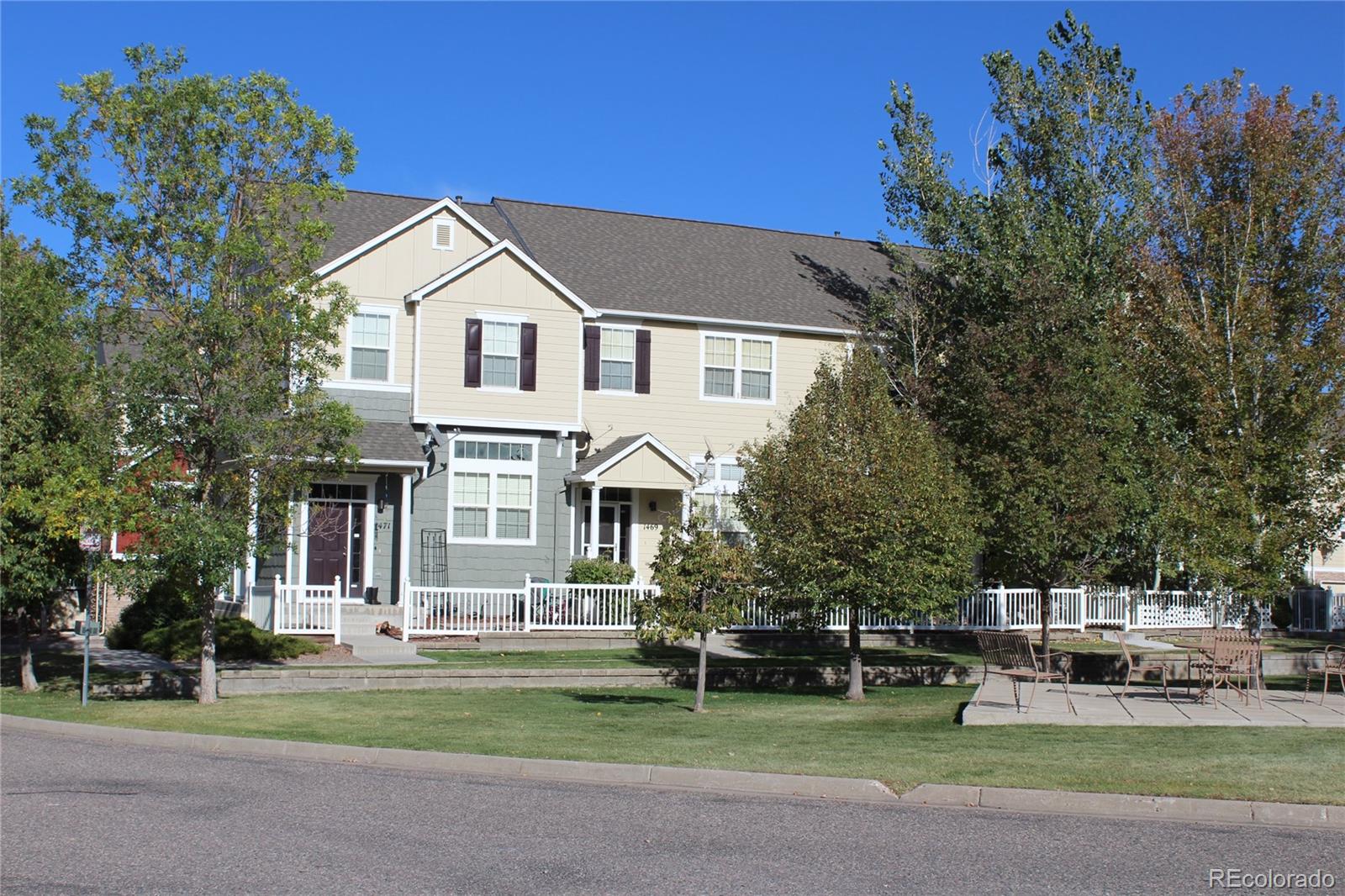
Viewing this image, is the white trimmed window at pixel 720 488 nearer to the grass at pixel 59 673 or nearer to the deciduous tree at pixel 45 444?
the grass at pixel 59 673

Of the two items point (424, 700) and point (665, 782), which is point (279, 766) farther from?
point (424, 700)

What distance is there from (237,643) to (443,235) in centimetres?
1029

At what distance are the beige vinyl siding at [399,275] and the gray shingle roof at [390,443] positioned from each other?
104 cm

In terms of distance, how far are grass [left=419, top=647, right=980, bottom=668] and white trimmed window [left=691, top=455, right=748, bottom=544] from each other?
4.44 meters

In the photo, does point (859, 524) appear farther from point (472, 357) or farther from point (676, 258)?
point (676, 258)

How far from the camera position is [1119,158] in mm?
29641

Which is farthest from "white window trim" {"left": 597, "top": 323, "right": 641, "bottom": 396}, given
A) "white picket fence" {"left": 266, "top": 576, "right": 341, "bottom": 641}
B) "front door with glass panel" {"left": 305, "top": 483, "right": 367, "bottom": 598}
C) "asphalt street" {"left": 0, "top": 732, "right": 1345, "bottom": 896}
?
"asphalt street" {"left": 0, "top": 732, "right": 1345, "bottom": 896}

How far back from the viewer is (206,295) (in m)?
16.5

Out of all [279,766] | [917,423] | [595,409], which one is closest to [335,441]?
[279,766]

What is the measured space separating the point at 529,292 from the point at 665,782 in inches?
665

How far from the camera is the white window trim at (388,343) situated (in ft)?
84.9

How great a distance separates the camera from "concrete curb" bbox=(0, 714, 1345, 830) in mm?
10125

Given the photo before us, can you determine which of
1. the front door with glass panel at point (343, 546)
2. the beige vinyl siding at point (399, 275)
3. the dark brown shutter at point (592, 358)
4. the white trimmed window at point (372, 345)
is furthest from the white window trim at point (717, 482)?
the front door with glass panel at point (343, 546)

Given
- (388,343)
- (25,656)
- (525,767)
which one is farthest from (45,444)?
(525,767)
